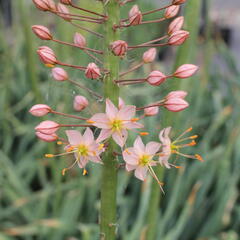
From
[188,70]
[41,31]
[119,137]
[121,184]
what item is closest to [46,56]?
[41,31]

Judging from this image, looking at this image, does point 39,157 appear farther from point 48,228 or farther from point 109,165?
point 109,165

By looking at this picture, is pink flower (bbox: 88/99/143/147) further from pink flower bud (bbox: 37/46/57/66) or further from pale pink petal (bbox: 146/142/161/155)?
pink flower bud (bbox: 37/46/57/66)

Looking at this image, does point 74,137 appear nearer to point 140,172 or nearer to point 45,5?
point 140,172

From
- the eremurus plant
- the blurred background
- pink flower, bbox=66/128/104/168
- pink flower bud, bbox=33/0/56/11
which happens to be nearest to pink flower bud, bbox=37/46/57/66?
the eremurus plant

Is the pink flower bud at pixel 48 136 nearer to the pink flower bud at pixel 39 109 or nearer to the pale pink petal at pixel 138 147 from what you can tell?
the pink flower bud at pixel 39 109

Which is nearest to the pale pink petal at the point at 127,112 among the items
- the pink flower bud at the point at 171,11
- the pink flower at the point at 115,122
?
the pink flower at the point at 115,122

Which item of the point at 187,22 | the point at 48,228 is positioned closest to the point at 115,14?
the point at 187,22
